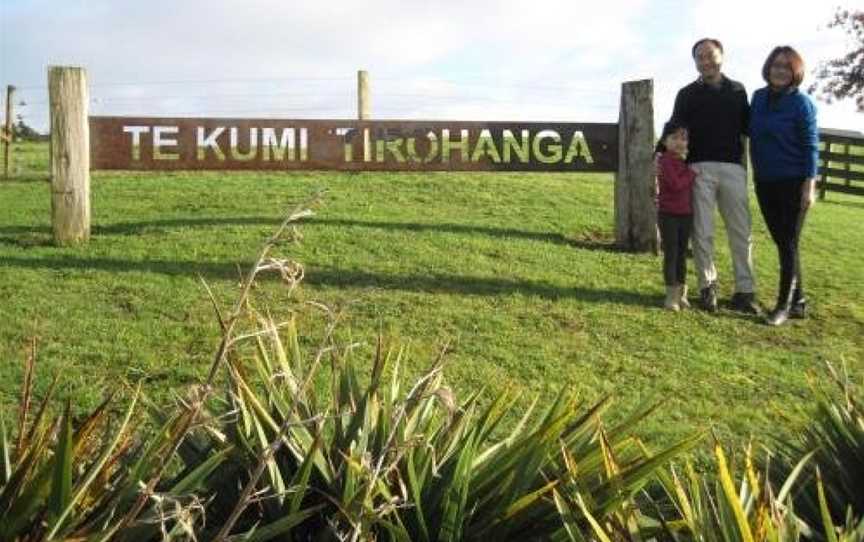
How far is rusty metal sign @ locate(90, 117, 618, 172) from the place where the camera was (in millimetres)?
9703

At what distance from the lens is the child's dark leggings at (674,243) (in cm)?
746

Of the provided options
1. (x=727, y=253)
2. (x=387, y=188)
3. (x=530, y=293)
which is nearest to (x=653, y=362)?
(x=530, y=293)

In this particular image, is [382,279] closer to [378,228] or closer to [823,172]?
[378,228]

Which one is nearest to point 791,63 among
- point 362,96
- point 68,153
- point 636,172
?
point 636,172

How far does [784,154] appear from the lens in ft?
23.5

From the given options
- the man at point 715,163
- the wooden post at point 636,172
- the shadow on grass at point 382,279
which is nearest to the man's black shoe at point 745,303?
the man at point 715,163

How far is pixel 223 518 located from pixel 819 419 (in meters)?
1.97

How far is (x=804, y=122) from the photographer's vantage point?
7.07 metres

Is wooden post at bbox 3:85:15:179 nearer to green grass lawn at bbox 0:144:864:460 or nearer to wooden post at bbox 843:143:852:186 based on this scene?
green grass lawn at bbox 0:144:864:460

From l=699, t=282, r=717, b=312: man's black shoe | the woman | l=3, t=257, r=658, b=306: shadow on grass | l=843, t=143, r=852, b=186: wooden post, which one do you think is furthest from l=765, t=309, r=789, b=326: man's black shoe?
l=843, t=143, r=852, b=186: wooden post

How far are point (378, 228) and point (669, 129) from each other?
3057 millimetres

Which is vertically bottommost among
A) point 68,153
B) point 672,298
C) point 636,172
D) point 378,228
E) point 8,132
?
point 672,298

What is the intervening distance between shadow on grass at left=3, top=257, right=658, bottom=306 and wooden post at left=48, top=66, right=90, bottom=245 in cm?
64

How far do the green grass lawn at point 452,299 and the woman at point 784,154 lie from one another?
0.53 m
